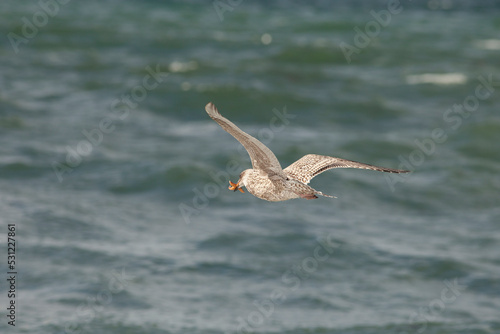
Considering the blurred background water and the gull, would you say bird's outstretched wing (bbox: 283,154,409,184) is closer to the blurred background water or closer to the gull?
the gull

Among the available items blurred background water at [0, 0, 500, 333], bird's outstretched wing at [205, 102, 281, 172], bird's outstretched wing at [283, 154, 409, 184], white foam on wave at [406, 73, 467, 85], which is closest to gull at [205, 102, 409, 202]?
bird's outstretched wing at [205, 102, 281, 172]

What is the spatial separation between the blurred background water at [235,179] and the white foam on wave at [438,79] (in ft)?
0.57

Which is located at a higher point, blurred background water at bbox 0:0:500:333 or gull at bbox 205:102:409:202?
blurred background water at bbox 0:0:500:333

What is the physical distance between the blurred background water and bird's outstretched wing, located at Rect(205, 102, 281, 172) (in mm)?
17941

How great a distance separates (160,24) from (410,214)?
3024 centimetres

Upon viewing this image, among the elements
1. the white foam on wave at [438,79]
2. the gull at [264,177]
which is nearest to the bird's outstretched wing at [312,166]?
the gull at [264,177]

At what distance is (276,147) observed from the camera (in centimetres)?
3741

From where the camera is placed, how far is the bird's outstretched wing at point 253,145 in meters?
8.18

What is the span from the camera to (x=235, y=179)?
34438 millimetres

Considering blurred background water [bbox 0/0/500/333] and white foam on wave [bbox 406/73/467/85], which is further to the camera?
white foam on wave [bbox 406/73/467/85]

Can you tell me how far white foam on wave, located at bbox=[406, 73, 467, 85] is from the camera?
47344 millimetres

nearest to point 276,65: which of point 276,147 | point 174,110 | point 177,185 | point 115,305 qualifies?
point 174,110

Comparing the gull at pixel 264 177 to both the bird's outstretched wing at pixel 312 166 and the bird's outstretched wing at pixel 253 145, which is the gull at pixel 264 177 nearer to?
the bird's outstretched wing at pixel 253 145

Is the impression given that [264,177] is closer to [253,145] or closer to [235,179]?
[253,145]
